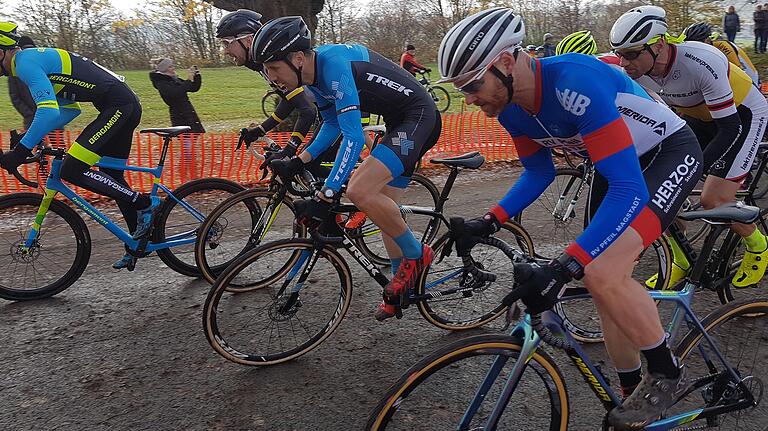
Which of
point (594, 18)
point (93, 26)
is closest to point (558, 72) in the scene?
point (93, 26)

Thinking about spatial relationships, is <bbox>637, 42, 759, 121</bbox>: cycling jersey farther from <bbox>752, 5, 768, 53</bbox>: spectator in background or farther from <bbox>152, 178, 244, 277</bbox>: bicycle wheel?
<bbox>752, 5, 768, 53</bbox>: spectator in background

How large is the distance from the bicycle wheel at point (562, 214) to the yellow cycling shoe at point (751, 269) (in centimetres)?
150

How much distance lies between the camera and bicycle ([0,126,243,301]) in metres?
4.23

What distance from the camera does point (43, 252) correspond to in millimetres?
4398

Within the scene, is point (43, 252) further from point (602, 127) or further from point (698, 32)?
point (698, 32)

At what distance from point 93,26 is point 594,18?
24982mm

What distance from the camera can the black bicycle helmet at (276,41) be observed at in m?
3.30

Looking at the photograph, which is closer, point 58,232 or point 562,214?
point 58,232

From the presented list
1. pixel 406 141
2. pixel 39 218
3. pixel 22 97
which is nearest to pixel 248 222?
pixel 39 218

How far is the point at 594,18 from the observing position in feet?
95.7

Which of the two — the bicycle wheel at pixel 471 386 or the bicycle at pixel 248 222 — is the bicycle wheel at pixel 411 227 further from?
the bicycle wheel at pixel 471 386

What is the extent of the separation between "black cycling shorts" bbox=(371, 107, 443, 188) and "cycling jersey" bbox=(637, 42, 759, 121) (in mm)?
1895

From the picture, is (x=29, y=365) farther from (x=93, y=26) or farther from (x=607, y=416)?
(x=93, y=26)

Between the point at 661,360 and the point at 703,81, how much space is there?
2.65 meters
